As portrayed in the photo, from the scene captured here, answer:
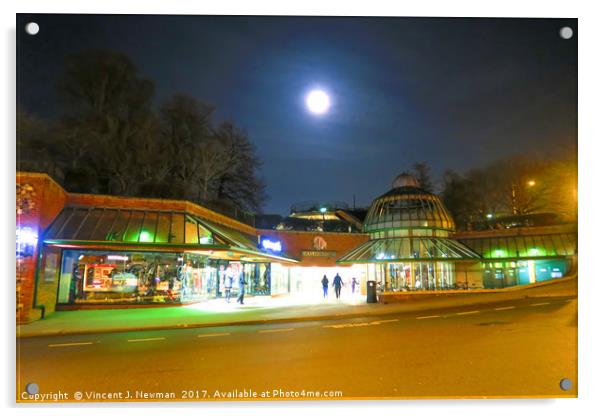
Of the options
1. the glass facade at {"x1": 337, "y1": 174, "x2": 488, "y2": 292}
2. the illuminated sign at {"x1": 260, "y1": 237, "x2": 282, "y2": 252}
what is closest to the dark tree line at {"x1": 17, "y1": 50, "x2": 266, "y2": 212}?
the illuminated sign at {"x1": 260, "y1": 237, "x2": 282, "y2": 252}

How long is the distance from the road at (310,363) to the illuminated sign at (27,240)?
4.47 metres

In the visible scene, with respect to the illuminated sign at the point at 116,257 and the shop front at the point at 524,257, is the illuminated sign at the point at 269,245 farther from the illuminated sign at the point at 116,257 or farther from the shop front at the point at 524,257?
the shop front at the point at 524,257

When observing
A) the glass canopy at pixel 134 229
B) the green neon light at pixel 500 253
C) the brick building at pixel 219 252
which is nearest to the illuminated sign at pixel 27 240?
the brick building at pixel 219 252

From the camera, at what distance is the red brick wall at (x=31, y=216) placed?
14.0m

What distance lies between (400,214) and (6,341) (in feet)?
89.7

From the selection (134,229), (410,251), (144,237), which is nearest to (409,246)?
(410,251)

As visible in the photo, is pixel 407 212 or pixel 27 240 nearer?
pixel 27 240

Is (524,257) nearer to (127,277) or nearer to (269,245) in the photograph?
(269,245)

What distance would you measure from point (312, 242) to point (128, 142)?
581 inches

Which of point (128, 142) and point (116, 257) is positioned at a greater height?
point (128, 142)

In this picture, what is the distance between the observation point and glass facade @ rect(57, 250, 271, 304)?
17.8m

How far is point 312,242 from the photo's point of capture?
107 feet

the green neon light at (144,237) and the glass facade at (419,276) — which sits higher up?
the green neon light at (144,237)

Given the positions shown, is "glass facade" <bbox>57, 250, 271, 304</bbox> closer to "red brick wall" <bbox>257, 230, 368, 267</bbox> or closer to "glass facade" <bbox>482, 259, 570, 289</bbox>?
"red brick wall" <bbox>257, 230, 368, 267</bbox>
